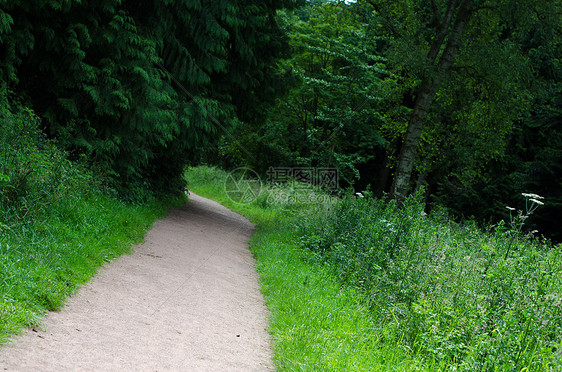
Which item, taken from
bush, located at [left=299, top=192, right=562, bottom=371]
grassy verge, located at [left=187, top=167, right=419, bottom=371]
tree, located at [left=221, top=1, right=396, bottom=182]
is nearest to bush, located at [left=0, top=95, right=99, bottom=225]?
grassy verge, located at [left=187, top=167, right=419, bottom=371]

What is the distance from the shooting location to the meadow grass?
15.6 ft

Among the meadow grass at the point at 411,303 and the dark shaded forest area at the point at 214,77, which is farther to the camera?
the dark shaded forest area at the point at 214,77

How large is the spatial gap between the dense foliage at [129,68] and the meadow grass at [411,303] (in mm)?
4128

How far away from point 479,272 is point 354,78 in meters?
18.4

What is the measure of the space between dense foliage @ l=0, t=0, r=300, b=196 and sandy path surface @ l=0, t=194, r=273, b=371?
3.06m

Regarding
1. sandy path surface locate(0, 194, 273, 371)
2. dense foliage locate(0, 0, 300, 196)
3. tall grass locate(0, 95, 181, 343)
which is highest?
dense foliage locate(0, 0, 300, 196)

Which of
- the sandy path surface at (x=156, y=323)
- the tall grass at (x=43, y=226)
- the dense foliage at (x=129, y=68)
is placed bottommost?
the sandy path surface at (x=156, y=323)

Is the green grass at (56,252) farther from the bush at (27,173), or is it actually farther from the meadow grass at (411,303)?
the meadow grass at (411,303)

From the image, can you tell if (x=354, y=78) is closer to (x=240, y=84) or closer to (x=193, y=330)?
(x=240, y=84)

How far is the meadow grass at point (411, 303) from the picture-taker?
15.6 ft

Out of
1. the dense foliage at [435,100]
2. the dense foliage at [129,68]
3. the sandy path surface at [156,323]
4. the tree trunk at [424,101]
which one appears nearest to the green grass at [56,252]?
the sandy path surface at [156,323]

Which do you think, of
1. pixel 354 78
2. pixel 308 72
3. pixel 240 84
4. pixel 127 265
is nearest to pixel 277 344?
pixel 127 265

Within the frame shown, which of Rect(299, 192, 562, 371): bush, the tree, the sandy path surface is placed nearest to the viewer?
the sandy path surface

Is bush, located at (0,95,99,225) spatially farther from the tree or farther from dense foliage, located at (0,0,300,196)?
the tree
